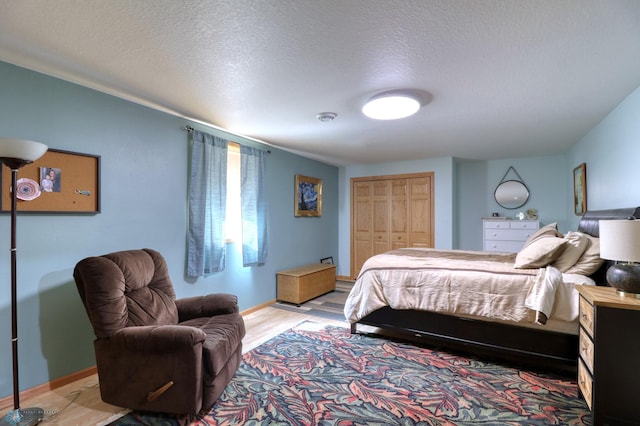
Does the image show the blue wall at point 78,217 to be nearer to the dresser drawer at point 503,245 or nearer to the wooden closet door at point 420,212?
the wooden closet door at point 420,212

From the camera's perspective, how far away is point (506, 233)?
4.90 m

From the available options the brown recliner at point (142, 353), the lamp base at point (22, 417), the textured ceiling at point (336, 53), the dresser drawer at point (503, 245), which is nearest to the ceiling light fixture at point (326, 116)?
the textured ceiling at point (336, 53)

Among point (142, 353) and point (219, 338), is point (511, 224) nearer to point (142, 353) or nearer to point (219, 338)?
point (219, 338)

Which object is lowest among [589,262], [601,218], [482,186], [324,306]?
[324,306]

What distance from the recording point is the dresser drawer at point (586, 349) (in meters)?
1.73

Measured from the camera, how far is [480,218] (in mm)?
5504

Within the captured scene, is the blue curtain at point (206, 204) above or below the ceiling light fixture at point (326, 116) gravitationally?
below

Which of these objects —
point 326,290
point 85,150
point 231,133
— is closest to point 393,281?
point 326,290

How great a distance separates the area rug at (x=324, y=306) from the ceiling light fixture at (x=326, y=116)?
2.33 meters

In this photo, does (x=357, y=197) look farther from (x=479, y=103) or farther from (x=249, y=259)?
(x=479, y=103)

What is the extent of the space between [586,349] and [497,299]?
663 millimetres

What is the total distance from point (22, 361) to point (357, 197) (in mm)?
5081

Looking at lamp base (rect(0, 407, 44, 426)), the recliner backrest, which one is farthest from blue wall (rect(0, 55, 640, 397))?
the recliner backrest

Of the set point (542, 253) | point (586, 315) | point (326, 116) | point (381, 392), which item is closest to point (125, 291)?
point (381, 392)
